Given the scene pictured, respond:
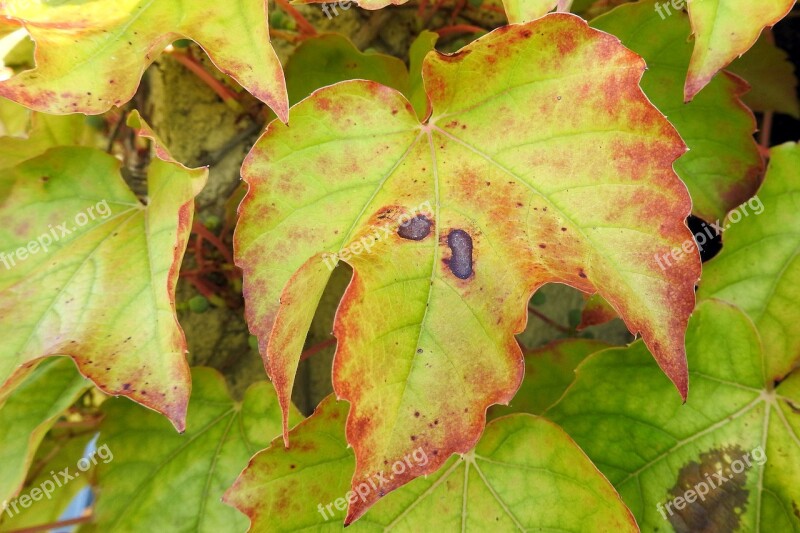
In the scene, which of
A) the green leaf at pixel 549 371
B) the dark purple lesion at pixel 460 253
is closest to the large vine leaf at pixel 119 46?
the dark purple lesion at pixel 460 253

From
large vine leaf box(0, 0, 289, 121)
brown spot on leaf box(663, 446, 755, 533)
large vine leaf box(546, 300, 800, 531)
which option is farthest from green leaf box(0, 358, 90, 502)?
brown spot on leaf box(663, 446, 755, 533)

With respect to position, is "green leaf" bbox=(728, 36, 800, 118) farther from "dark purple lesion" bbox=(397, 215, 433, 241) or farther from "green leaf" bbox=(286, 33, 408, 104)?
"dark purple lesion" bbox=(397, 215, 433, 241)

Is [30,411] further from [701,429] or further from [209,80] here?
[701,429]

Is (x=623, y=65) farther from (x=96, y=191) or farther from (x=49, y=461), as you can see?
(x=49, y=461)

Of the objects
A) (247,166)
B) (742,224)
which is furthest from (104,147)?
(742,224)

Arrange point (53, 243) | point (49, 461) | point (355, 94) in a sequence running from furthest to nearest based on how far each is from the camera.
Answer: point (49, 461)
point (53, 243)
point (355, 94)

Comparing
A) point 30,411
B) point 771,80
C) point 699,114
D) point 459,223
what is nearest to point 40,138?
point 30,411
